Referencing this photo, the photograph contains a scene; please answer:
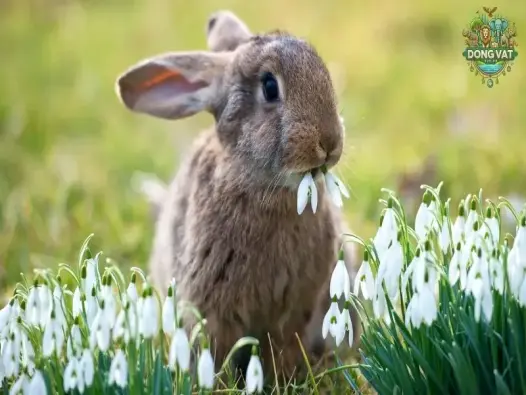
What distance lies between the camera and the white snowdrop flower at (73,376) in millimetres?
2920

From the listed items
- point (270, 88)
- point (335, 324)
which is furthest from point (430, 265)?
point (270, 88)

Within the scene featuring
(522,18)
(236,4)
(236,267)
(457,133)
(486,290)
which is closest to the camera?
(486,290)

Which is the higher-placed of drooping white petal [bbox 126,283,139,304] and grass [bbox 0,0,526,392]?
grass [bbox 0,0,526,392]

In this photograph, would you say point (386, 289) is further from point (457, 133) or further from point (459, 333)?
point (457, 133)

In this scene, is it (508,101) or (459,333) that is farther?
(508,101)

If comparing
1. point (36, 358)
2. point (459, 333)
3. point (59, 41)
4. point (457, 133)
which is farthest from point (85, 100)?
point (459, 333)

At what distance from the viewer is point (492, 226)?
9.97 ft

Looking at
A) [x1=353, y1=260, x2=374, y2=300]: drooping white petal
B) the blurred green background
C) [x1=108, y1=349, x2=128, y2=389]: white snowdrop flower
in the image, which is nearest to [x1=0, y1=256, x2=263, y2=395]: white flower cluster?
[x1=108, y1=349, x2=128, y2=389]: white snowdrop flower

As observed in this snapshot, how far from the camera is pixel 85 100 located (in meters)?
7.88

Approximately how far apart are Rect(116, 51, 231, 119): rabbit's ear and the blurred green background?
0.78 meters

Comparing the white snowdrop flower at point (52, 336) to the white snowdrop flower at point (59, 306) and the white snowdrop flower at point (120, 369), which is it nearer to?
the white snowdrop flower at point (59, 306)

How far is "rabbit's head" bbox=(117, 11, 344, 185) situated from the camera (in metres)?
3.68

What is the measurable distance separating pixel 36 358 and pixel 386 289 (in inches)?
46.7

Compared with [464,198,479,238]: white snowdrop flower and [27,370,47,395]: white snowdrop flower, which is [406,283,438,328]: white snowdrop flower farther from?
[27,370,47,395]: white snowdrop flower
